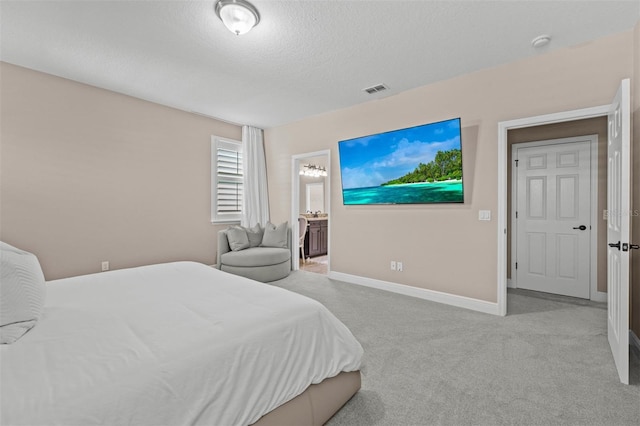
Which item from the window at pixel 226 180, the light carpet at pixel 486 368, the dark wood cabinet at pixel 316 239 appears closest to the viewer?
the light carpet at pixel 486 368

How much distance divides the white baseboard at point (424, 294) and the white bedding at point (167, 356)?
7.42 ft

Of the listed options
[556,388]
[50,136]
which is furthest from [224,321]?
[50,136]

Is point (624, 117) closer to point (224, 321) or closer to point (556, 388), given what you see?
point (556, 388)

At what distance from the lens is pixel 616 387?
6.11ft

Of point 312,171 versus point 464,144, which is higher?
point 312,171

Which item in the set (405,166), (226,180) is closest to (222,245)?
(226,180)

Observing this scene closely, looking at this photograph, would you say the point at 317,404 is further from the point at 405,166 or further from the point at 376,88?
the point at 376,88

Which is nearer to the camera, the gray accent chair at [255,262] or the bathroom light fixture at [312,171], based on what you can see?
the gray accent chair at [255,262]

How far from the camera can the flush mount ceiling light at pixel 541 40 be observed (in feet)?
8.59

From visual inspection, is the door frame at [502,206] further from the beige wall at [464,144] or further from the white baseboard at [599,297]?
the white baseboard at [599,297]

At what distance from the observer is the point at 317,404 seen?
1.45m

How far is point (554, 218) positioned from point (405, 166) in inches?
86.3

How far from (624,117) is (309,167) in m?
6.16

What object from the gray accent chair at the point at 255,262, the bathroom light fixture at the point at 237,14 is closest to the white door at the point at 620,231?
the bathroom light fixture at the point at 237,14
